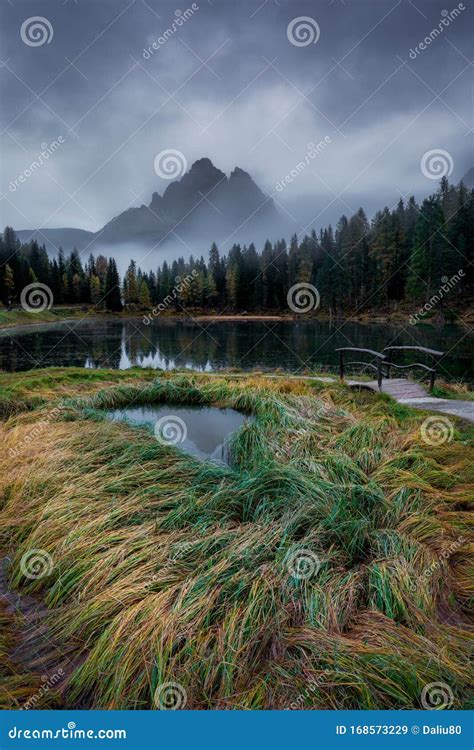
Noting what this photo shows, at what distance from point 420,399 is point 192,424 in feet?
13.9

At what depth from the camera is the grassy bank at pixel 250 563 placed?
6.64ft

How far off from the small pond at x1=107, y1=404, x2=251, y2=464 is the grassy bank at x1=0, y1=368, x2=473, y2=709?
444 mm

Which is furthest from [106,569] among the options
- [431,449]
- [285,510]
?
[431,449]

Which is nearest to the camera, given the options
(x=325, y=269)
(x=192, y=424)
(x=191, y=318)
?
(x=192, y=424)

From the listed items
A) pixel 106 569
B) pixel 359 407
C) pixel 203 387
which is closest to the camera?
pixel 106 569

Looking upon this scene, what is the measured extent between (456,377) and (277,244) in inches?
2157

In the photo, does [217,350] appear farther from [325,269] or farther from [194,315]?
[194,315]

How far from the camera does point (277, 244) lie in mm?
64250

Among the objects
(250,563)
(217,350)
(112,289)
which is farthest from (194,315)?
(250,563)

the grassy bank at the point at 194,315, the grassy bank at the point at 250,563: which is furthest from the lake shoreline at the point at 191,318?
the grassy bank at the point at 250,563

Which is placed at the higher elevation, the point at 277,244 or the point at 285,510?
the point at 277,244

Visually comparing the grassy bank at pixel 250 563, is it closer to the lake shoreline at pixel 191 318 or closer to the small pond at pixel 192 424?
the small pond at pixel 192 424

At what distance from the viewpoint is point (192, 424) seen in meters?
6.97

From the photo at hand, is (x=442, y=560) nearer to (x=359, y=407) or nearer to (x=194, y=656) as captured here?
(x=194, y=656)
